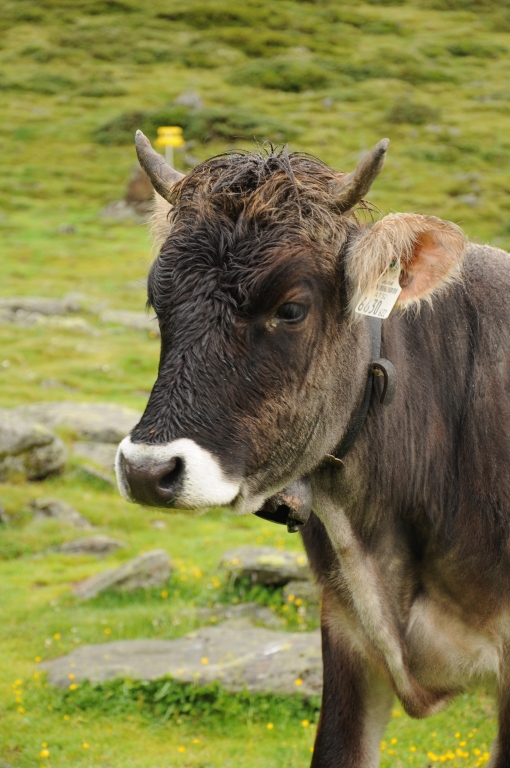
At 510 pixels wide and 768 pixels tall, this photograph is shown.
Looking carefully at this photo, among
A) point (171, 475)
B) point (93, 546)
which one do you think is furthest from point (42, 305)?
point (171, 475)

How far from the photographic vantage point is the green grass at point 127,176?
648cm

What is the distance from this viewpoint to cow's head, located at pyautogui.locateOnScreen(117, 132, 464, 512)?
3.26m

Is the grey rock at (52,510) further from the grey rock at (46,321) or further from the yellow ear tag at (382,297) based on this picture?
the grey rock at (46,321)

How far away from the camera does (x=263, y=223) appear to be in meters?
3.60

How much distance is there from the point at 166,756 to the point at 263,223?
4.00 m

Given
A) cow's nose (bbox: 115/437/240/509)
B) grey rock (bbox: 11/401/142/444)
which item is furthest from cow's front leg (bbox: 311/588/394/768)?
grey rock (bbox: 11/401/142/444)

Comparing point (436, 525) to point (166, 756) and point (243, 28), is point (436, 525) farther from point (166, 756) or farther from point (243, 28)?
point (243, 28)

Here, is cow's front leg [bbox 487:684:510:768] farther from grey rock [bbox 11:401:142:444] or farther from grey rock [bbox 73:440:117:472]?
grey rock [bbox 11:401:142:444]

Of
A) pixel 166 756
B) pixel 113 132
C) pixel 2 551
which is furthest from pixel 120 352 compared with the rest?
pixel 113 132

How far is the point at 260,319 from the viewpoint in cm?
344

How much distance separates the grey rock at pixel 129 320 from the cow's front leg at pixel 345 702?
16.7 metres

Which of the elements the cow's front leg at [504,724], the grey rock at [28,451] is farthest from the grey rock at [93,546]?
the cow's front leg at [504,724]

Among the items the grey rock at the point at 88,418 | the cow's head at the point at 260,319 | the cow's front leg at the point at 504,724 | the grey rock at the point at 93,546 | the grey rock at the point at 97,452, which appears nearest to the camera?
the cow's head at the point at 260,319

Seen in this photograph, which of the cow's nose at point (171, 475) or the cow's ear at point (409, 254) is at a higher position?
the cow's ear at point (409, 254)
